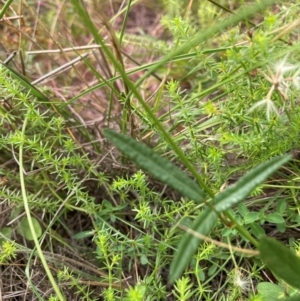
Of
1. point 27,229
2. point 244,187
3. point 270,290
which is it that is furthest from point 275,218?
point 27,229

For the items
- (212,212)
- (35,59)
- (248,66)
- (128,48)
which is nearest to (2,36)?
(35,59)

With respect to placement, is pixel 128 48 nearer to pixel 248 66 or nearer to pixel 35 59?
pixel 35 59

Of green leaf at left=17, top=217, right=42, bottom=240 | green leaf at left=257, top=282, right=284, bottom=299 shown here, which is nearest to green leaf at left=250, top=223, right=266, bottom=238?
green leaf at left=257, top=282, right=284, bottom=299

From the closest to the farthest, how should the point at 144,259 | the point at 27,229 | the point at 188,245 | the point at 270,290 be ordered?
the point at 188,245 < the point at 270,290 < the point at 144,259 < the point at 27,229

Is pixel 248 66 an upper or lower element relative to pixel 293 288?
upper

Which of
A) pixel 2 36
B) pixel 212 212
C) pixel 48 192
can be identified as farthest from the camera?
pixel 2 36

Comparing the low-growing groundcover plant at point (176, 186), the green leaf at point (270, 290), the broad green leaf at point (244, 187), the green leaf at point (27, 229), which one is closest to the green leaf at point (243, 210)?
the low-growing groundcover plant at point (176, 186)

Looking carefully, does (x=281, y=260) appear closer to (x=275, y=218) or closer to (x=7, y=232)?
(x=275, y=218)
